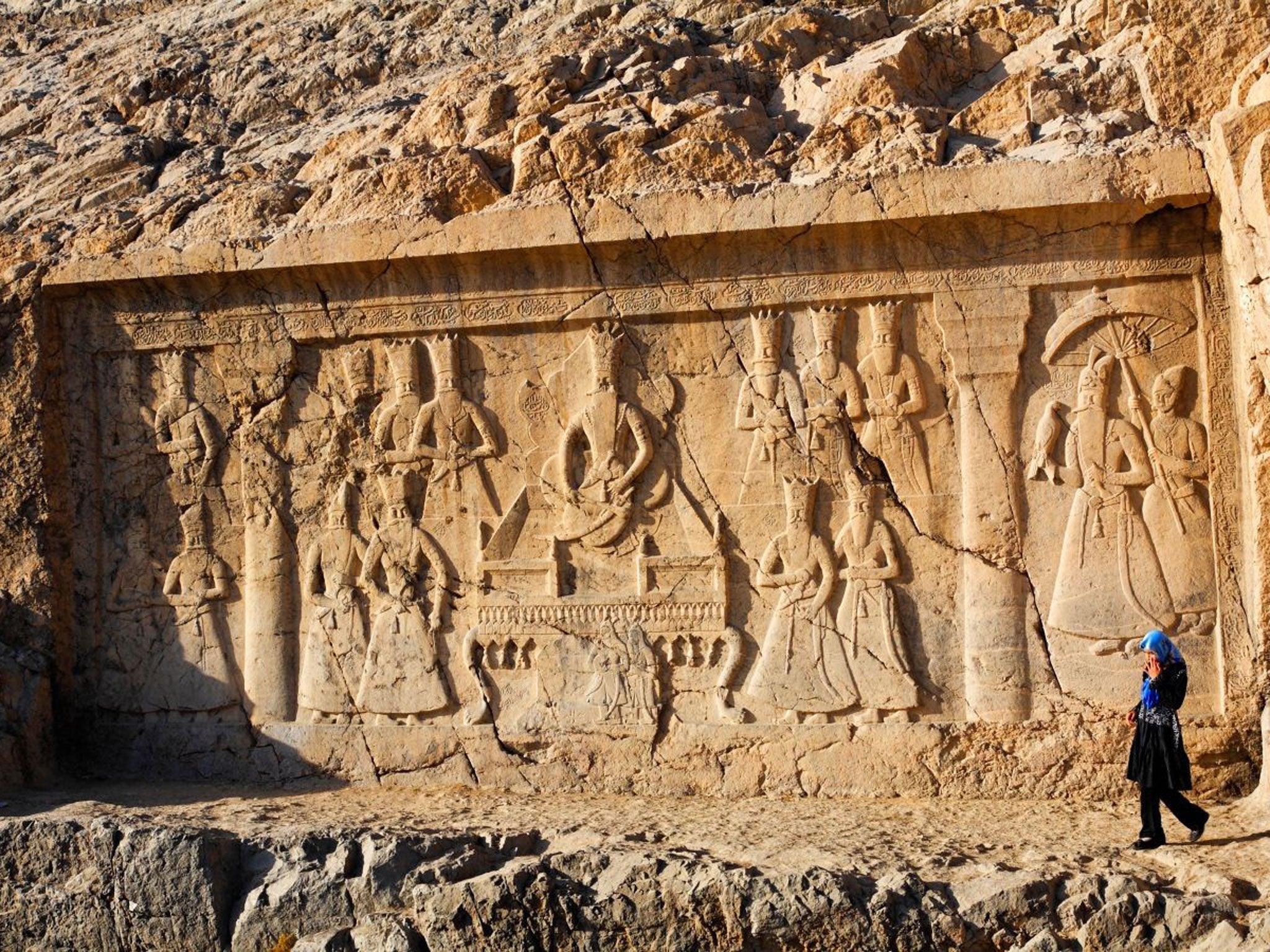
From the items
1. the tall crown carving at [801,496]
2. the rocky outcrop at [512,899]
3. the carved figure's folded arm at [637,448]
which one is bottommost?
the rocky outcrop at [512,899]

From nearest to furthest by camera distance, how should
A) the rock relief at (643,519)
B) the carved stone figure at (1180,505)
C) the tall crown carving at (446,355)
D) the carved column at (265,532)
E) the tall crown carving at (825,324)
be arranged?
1. the carved stone figure at (1180,505)
2. the rock relief at (643,519)
3. the tall crown carving at (825,324)
4. the tall crown carving at (446,355)
5. the carved column at (265,532)

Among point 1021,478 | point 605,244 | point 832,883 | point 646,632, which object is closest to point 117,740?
point 646,632

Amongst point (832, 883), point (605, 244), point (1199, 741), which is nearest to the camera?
point (832, 883)

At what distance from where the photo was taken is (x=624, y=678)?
752 centimetres

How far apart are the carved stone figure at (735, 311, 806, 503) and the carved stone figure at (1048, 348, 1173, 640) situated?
131cm

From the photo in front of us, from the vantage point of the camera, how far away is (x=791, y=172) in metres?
7.39

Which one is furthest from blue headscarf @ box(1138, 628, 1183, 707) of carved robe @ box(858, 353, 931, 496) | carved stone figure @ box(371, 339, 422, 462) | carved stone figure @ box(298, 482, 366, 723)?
carved stone figure @ box(298, 482, 366, 723)

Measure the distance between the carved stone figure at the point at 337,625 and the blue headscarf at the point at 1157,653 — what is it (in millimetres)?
3992

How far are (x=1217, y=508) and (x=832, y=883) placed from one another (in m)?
2.71

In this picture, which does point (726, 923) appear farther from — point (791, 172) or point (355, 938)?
point (791, 172)

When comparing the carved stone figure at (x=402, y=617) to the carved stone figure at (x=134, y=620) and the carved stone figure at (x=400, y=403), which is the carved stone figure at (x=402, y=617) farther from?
the carved stone figure at (x=134, y=620)

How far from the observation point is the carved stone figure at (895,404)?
23.8 feet

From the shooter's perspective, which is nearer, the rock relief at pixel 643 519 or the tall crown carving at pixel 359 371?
the rock relief at pixel 643 519

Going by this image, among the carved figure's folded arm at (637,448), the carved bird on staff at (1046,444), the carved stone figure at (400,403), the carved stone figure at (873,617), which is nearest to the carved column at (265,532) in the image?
the carved stone figure at (400,403)
